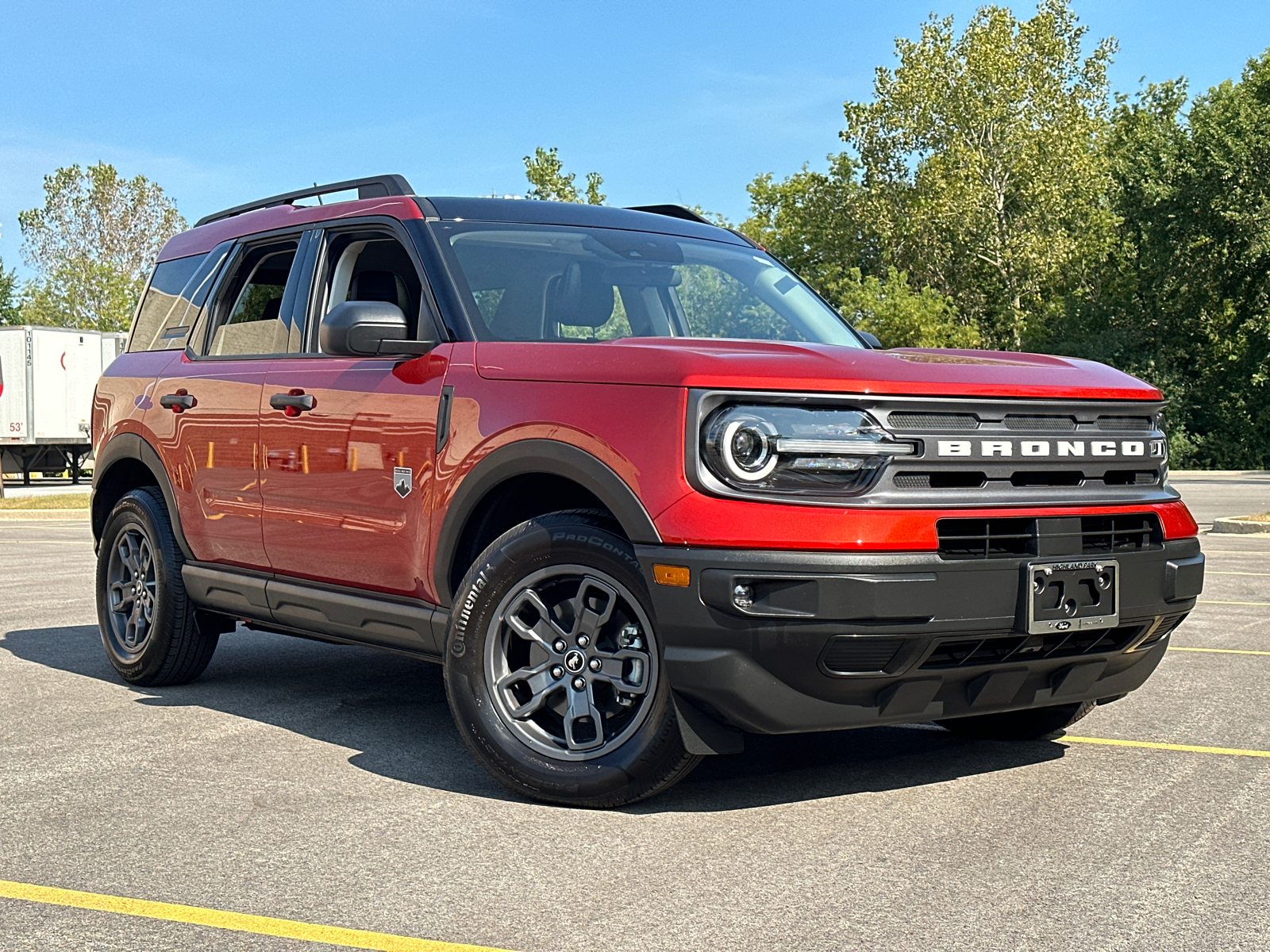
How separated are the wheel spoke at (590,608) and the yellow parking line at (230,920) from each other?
4.50 ft

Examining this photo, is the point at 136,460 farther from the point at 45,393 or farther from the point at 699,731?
the point at 45,393

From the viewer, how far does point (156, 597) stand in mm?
6738

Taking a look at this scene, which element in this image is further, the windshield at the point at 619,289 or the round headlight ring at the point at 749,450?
the windshield at the point at 619,289

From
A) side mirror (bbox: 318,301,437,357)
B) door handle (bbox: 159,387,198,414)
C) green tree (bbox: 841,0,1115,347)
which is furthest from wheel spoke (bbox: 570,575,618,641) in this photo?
green tree (bbox: 841,0,1115,347)

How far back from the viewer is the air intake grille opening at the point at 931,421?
13.8 feet

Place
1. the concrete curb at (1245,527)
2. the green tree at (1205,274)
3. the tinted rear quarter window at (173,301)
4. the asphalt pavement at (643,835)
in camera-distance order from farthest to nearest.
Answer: the green tree at (1205,274)
the concrete curb at (1245,527)
the tinted rear quarter window at (173,301)
the asphalt pavement at (643,835)

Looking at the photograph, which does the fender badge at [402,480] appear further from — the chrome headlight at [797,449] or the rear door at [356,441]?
the chrome headlight at [797,449]

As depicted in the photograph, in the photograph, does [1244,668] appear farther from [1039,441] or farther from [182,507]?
[182,507]

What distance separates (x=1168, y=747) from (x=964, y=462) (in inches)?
76.9

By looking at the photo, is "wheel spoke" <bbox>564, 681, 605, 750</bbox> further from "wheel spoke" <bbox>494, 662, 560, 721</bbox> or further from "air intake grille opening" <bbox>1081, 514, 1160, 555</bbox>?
"air intake grille opening" <bbox>1081, 514, 1160, 555</bbox>

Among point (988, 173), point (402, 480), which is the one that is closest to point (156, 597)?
point (402, 480)

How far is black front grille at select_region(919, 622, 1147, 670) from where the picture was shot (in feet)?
14.0

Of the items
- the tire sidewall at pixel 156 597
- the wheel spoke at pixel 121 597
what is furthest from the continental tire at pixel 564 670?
the wheel spoke at pixel 121 597

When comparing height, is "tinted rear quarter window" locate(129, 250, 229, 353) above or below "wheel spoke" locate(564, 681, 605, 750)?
above
